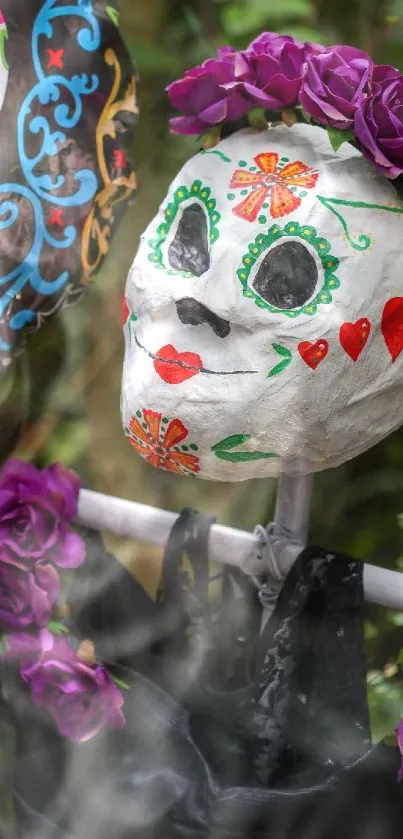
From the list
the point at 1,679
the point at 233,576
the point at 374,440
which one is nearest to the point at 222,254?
the point at 374,440

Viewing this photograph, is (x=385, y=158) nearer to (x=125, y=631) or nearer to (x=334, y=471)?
(x=334, y=471)

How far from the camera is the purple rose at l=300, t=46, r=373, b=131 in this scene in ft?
1.78

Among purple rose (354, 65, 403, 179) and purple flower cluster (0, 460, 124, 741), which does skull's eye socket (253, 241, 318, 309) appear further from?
purple flower cluster (0, 460, 124, 741)

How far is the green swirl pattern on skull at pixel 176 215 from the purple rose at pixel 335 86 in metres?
0.08

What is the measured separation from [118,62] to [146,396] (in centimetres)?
30

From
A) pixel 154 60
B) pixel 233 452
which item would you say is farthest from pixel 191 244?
pixel 154 60

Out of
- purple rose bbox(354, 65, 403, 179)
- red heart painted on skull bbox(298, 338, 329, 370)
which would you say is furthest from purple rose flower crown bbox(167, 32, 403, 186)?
red heart painted on skull bbox(298, 338, 329, 370)

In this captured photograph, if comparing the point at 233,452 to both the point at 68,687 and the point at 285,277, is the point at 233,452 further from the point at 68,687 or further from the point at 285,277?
the point at 68,687

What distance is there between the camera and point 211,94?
59cm

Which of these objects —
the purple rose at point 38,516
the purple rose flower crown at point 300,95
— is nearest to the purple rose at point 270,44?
the purple rose flower crown at point 300,95

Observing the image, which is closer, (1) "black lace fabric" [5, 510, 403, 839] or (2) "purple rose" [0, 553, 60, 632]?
(1) "black lace fabric" [5, 510, 403, 839]

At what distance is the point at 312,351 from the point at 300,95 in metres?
0.15

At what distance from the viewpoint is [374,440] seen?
23.6 inches

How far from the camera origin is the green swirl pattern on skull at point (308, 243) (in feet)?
1.76
